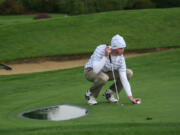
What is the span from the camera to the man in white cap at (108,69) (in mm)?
8906

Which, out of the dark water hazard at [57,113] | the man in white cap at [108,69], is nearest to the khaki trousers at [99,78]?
the man in white cap at [108,69]

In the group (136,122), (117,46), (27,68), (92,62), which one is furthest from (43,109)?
(27,68)

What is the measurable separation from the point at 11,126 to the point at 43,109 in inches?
66.7

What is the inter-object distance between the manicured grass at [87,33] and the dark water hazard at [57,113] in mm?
13779

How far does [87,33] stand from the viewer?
27.6m

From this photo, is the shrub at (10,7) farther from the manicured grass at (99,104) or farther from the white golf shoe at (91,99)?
the white golf shoe at (91,99)

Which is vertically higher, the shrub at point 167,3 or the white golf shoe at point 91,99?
the white golf shoe at point 91,99

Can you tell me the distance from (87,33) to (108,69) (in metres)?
18.3

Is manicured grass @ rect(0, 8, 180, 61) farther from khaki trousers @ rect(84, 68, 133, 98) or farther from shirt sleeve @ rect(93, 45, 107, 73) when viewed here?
shirt sleeve @ rect(93, 45, 107, 73)

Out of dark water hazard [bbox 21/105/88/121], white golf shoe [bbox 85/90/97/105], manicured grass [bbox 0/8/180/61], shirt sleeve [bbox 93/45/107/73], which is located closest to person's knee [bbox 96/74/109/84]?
shirt sleeve [bbox 93/45/107/73]

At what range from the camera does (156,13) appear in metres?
31.0

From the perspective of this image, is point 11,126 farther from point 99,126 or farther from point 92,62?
point 92,62

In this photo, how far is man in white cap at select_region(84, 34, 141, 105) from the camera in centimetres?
891

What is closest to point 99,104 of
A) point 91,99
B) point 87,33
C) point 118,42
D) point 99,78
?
point 91,99
